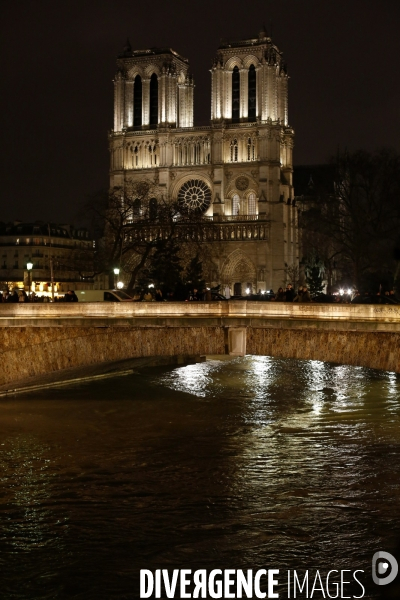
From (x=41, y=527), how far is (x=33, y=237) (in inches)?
4290

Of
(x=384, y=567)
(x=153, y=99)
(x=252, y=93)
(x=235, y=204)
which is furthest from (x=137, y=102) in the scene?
(x=384, y=567)

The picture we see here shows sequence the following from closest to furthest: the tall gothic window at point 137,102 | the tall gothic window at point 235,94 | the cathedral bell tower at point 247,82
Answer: the cathedral bell tower at point 247,82 → the tall gothic window at point 235,94 → the tall gothic window at point 137,102

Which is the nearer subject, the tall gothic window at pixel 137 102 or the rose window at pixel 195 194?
the rose window at pixel 195 194

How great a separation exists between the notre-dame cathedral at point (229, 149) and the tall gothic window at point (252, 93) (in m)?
0.11

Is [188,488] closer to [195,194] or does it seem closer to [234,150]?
[234,150]

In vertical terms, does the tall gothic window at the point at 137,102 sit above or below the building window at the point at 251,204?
above

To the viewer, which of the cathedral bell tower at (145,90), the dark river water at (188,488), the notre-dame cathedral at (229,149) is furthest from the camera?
the cathedral bell tower at (145,90)

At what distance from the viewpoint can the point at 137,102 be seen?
110m

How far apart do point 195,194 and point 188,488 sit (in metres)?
91.8

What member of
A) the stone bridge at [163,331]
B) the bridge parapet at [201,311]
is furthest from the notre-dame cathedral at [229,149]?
the stone bridge at [163,331]

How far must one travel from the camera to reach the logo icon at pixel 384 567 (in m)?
12.1

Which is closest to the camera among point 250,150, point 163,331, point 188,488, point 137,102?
point 188,488

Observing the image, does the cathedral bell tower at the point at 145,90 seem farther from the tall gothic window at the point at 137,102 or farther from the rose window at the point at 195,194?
the rose window at the point at 195,194

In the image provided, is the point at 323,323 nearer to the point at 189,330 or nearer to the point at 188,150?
the point at 189,330
